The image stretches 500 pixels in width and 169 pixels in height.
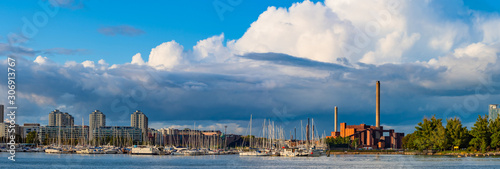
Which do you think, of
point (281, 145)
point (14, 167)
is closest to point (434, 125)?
point (281, 145)

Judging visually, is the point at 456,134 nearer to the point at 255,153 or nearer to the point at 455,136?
the point at 455,136

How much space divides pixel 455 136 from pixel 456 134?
1169 mm

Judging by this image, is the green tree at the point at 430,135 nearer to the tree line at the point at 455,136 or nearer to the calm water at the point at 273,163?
the tree line at the point at 455,136

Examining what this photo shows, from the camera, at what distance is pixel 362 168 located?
98000 millimetres

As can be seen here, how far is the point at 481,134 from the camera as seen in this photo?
143750 millimetres

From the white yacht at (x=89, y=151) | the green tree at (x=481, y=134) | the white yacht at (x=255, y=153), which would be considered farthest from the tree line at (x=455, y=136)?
the white yacht at (x=89, y=151)

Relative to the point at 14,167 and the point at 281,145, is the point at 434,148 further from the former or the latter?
the point at 14,167

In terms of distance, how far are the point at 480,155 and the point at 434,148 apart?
1363 centimetres

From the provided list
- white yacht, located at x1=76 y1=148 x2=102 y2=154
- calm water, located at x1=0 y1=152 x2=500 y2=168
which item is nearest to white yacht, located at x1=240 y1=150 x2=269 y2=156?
calm water, located at x1=0 y1=152 x2=500 y2=168

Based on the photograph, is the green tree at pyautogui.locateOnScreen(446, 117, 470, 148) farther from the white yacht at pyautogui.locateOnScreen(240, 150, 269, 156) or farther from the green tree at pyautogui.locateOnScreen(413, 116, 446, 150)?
the white yacht at pyautogui.locateOnScreen(240, 150, 269, 156)

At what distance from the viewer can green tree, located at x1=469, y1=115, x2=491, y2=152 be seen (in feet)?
471

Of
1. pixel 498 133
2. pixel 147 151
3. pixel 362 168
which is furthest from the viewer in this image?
pixel 147 151

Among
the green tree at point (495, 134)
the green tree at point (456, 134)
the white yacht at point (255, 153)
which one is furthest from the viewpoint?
the white yacht at point (255, 153)

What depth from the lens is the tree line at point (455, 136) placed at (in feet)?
473
